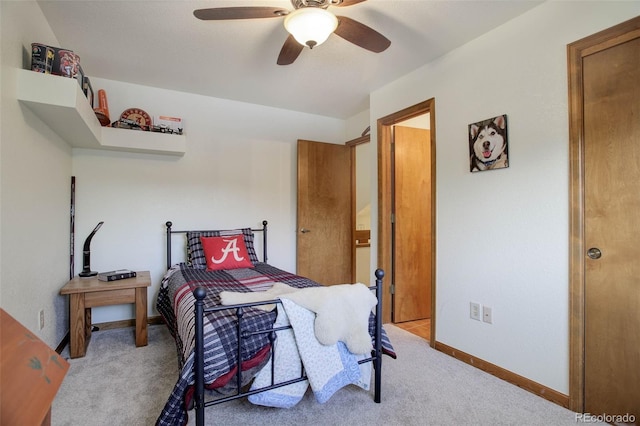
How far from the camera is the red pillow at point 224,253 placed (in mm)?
2984

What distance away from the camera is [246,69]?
2.83 meters

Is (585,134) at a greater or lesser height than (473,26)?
lesser

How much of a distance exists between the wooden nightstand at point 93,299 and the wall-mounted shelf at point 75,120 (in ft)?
3.80

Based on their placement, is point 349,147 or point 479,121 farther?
point 349,147

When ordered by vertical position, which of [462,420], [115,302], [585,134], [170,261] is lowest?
[462,420]

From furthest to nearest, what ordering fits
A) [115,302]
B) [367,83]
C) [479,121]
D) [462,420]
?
[367,83] → [115,302] → [479,121] → [462,420]

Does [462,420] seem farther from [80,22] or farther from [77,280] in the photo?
[80,22]

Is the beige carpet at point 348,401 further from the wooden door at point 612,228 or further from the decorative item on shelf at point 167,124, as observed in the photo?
the decorative item on shelf at point 167,124

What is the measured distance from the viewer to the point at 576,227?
179 centimetres

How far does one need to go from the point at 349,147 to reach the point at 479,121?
2.02 m

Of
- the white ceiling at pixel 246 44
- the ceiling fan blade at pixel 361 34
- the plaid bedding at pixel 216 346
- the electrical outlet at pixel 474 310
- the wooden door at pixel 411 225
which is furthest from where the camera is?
the wooden door at pixel 411 225

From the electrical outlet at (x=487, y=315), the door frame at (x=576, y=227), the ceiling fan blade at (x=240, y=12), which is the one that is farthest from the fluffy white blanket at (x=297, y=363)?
the ceiling fan blade at (x=240, y=12)

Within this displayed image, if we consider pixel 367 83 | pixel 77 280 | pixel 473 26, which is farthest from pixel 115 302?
pixel 473 26

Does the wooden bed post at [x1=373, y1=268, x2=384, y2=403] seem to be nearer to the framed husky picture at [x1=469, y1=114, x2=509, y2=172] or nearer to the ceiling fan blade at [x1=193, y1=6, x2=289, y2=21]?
the framed husky picture at [x1=469, y1=114, x2=509, y2=172]
